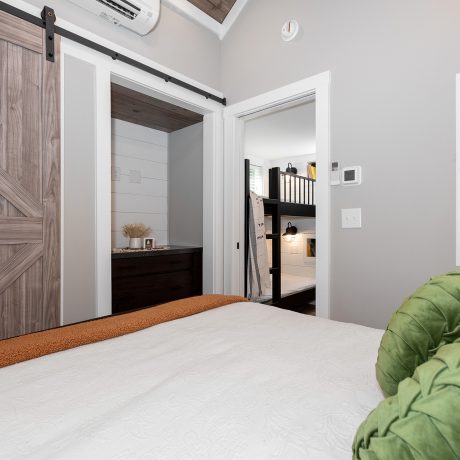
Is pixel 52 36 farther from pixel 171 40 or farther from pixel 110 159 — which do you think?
pixel 171 40

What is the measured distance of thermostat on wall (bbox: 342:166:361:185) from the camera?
213 centimetres

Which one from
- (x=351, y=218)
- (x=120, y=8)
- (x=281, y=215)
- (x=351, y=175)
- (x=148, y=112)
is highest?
(x=120, y=8)

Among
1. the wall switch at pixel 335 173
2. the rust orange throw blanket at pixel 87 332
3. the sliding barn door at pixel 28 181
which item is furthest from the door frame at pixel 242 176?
Answer: the sliding barn door at pixel 28 181

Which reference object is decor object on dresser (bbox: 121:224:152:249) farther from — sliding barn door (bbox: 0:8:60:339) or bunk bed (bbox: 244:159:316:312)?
bunk bed (bbox: 244:159:316:312)

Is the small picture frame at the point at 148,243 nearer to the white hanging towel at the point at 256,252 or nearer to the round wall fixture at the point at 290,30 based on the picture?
the white hanging towel at the point at 256,252

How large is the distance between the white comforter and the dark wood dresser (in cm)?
147

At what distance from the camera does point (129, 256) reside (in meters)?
2.55

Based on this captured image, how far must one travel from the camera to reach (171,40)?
263 cm

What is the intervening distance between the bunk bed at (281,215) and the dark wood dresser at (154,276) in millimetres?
615

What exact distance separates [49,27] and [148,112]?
119cm

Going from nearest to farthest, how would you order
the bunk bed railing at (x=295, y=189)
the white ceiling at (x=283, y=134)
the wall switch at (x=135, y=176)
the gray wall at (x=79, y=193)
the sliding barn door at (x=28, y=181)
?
1. the sliding barn door at (x=28, y=181)
2. the gray wall at (x=79, y=193)
3. the wall switch at (x=135, y=176)
4. the white ceiling at (x=283, y=134)
5. the bunk bed railing at (x=295, y=189)

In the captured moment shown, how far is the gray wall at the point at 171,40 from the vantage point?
209 cm

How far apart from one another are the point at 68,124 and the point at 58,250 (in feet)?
2.63

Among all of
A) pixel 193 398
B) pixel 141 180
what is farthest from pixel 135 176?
pixel 193 398
